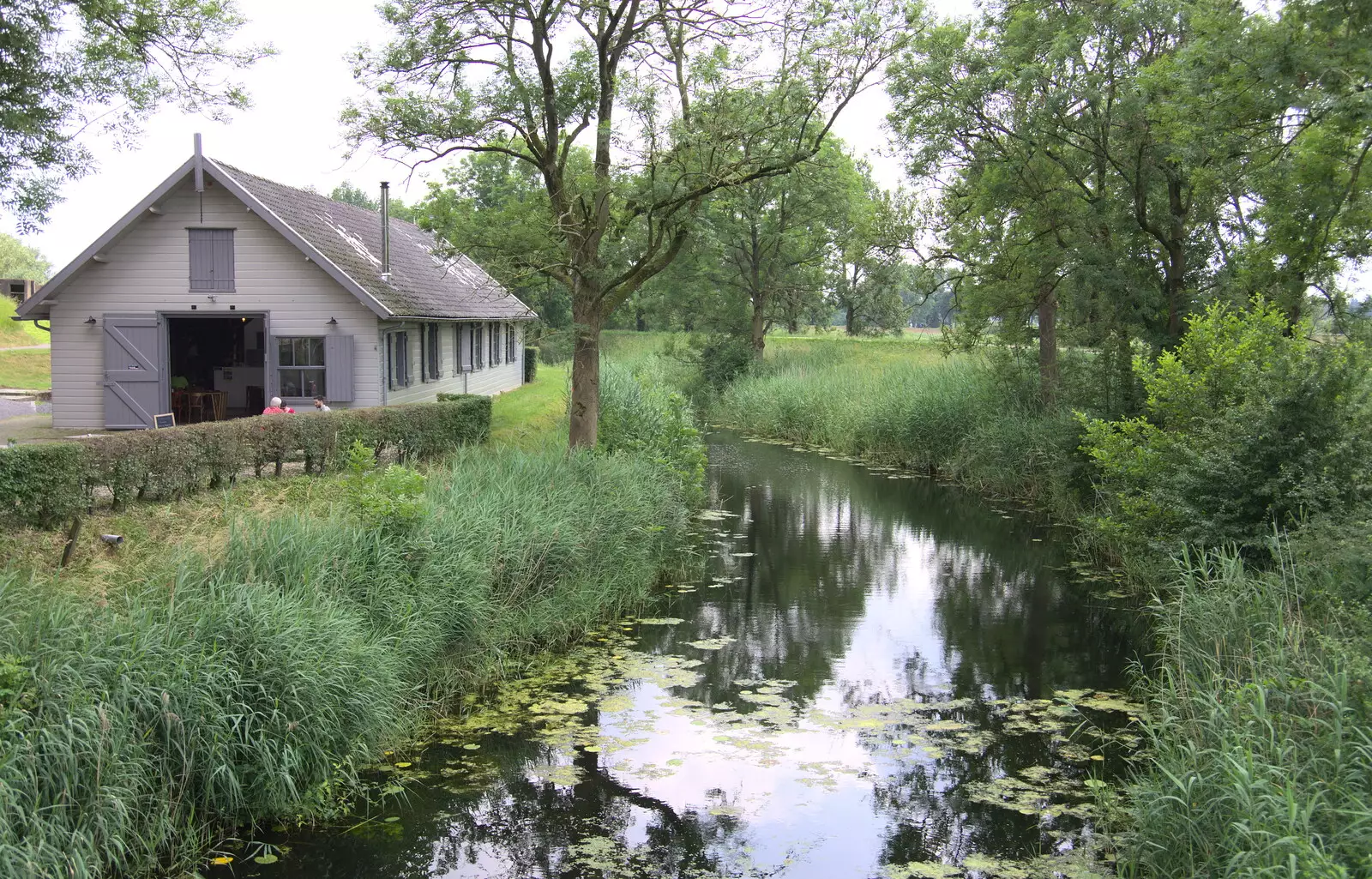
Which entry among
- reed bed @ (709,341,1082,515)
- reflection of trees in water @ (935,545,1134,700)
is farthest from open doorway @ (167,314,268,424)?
reflection of trees in water @ (935,545,1134,700)

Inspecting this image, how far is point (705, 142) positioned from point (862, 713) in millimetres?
8204

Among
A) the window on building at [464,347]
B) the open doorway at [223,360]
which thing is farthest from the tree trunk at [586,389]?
the window on building at [464,347]

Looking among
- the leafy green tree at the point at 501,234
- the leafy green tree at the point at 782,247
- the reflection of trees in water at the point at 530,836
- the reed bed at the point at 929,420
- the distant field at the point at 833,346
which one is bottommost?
the reflection of trees in water at the point at 530,836

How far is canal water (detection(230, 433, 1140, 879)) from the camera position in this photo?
667 centimetres

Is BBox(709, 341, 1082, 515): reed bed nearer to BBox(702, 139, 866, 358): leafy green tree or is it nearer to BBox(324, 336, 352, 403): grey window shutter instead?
BBox(702, 139, 866, 358): leafy green tree

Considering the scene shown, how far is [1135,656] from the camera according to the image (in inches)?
419

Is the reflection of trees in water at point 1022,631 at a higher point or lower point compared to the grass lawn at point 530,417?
lower

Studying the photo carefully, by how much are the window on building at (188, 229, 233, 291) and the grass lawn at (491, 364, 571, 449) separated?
→ 5548mm

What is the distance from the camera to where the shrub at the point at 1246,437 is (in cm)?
971

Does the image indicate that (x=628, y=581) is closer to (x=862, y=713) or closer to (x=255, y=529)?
(x=862, y=713)

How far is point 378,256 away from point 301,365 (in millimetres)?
4363

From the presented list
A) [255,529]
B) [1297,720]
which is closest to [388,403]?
[255,529]

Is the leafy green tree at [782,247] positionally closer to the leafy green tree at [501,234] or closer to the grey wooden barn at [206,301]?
the grey wooden barn at [206,301]

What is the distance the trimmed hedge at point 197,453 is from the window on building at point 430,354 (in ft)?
16.5
